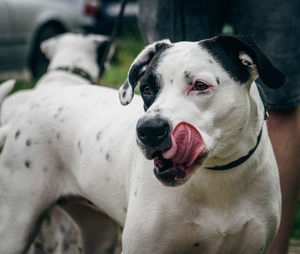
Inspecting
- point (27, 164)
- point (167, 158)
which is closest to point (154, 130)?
point (167, 158)

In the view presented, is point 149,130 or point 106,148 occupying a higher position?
point 149,130

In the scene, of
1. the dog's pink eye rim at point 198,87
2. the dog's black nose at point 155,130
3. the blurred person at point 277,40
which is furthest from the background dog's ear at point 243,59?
the blurred person at point 277,40

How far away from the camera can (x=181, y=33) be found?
3.84 metres

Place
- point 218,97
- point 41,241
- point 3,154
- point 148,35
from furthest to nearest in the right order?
point 41,241, point 148,35, point 3,154, point 218,97

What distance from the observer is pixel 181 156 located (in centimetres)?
255

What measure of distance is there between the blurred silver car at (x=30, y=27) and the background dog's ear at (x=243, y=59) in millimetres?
8149

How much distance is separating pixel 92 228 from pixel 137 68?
1.49m

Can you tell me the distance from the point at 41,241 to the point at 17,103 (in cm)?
115

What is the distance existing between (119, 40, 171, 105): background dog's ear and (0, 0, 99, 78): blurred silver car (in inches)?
309

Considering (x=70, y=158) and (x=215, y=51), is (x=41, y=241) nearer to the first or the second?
(x=70, y=158)

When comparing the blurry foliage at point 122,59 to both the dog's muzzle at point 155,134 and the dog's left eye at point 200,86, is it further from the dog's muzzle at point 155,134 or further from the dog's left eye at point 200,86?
the dog's muzzle at point 155,134

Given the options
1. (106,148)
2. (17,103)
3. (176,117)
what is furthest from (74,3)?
(176,117)

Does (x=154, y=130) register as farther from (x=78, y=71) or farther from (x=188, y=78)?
(x=78, y=71)

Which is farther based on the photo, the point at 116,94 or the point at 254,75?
the point at 116,94
